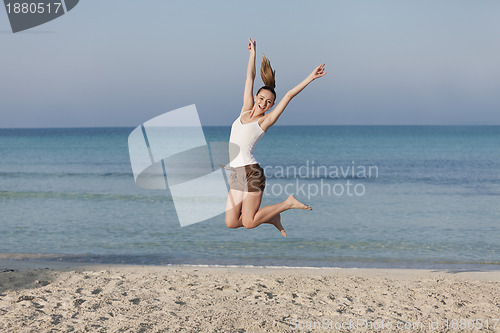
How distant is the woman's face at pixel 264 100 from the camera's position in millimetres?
5512

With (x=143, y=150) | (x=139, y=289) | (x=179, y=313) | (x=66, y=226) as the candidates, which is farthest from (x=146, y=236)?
(x=143, y=150)

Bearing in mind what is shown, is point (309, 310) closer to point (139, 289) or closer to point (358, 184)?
point (139, 289)

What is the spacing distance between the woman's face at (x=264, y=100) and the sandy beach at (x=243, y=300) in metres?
2.49

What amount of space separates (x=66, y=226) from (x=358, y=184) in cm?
1245

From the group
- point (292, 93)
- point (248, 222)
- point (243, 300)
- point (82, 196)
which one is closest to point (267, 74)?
point (292, 93)

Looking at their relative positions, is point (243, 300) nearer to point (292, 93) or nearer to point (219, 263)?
point (219, 263)

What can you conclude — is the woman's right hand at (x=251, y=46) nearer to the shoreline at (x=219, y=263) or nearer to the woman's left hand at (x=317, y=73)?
the woman's left hand at (x=317, y=73)

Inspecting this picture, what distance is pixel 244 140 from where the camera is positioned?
18.0 feet

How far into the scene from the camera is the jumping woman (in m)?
5.48

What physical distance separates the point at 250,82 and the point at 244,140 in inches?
26.9

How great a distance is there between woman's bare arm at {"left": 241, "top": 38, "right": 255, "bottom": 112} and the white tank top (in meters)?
0.17
